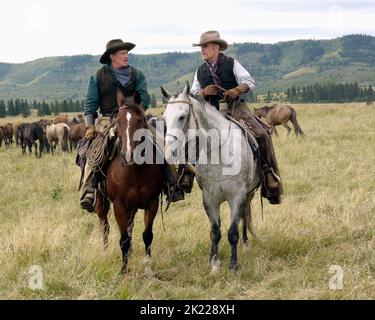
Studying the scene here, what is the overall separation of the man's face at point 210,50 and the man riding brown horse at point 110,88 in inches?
39.5

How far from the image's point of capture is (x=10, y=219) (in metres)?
10.3

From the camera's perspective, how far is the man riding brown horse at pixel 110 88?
6559 millimetres

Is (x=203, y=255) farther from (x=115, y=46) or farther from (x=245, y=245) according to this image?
(x=115, y=46)

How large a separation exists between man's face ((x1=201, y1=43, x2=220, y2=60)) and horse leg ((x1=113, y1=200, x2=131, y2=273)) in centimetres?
245

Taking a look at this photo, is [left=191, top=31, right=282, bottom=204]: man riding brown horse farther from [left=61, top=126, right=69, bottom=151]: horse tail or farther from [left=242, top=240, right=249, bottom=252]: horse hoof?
[left=61, top=126, right=69, bottom=151]: horse tail

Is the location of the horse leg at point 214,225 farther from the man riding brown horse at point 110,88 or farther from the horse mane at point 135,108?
the horse mane at point 135,108

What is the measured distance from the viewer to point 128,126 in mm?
5414

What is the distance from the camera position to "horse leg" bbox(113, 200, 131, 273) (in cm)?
603

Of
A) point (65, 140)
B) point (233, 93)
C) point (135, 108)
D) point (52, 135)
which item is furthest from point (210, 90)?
point (52, 135)

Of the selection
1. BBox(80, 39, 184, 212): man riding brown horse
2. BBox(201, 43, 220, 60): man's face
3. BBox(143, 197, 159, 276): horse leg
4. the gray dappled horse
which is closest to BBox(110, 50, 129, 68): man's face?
BBox(80, 39, 184, 212): man riding brown horse

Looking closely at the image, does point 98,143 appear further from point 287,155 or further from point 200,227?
point 287,155

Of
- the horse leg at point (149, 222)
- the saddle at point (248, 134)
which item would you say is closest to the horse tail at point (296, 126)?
the saddle at point (248, 134)
